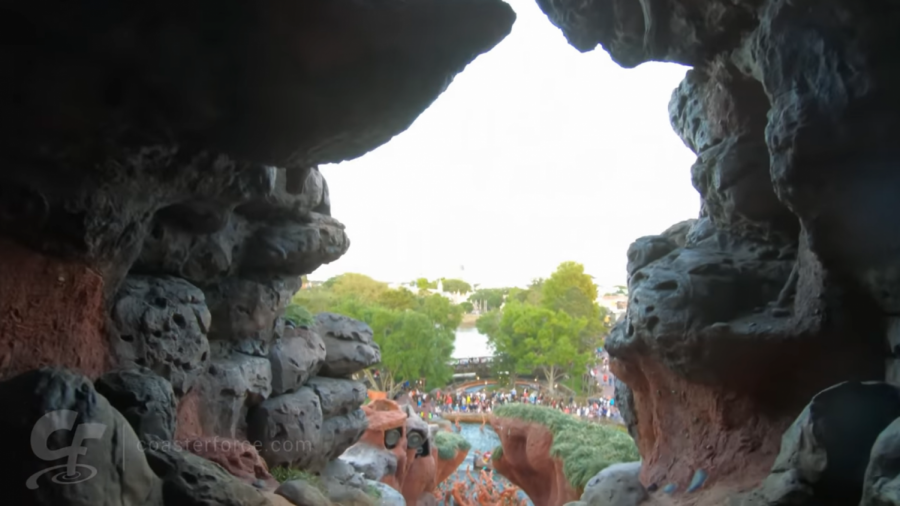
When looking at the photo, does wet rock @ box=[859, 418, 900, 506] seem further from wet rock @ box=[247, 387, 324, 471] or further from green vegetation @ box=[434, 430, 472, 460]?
green vegetation @ box=[434, 430, 472, 460]

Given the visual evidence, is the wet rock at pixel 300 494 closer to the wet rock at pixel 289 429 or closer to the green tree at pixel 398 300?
the wet rock at pixel 289 429

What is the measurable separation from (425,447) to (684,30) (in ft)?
43.9

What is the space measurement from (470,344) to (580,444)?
607 inches

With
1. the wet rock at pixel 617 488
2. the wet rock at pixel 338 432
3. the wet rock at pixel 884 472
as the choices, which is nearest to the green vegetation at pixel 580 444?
the wet rock at pixel 617 488

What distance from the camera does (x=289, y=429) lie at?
926 cm

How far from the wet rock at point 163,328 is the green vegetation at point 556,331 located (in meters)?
15.6

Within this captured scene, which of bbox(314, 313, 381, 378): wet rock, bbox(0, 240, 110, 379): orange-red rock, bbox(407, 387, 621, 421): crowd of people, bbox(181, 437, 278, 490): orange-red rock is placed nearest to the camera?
bbox(0, 240, 110, 379): orange-red rock

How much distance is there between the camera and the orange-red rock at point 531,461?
47.4ft

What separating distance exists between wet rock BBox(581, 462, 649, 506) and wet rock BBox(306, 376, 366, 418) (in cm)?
473

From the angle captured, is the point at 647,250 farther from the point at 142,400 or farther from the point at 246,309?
the point at 142,400

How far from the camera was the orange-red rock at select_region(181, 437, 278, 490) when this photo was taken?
6789mm

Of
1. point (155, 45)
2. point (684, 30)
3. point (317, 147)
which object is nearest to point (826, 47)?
point (684, 30)

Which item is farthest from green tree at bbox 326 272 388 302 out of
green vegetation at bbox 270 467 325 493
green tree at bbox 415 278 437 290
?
green vegetation at bbox 270 467 325 493

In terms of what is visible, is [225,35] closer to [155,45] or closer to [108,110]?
[155,45]
